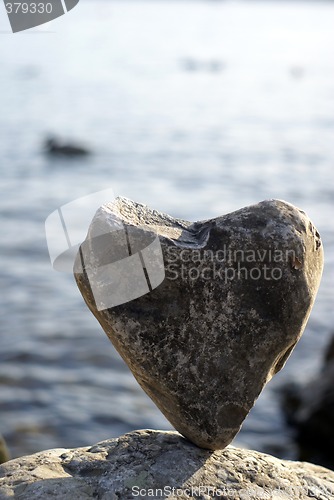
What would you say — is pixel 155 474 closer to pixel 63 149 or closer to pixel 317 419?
pixel 317 419

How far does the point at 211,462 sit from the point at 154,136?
49.2ft

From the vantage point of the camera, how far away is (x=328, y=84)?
2734cm

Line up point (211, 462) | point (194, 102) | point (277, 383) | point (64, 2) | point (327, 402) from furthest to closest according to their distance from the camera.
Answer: point (194, 102) < point (277, 383) < point (327, 402) < point (64, 2) < point (211, 462)

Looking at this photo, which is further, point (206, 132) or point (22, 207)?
point (206, 132)

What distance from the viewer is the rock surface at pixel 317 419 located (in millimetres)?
6434

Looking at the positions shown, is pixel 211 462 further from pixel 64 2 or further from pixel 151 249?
pixel 64 2

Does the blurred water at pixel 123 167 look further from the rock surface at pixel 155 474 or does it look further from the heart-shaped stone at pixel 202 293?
the rock surface at pixel 155 474

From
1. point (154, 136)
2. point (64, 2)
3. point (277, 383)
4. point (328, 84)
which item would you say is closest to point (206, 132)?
point (154, 136)

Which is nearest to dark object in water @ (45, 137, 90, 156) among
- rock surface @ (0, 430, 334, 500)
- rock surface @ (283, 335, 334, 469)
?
rock surface @ (283, 335, 334, 469)

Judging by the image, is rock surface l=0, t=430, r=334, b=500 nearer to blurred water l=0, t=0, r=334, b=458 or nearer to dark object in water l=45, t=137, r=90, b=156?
blurred water l=0, t=0, r=334, b=458

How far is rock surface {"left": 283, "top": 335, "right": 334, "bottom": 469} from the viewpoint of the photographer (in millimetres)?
6434

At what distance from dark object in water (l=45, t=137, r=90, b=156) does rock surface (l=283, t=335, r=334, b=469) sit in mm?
10267

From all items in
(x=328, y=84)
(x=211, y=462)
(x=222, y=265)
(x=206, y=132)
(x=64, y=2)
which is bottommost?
(x=328, y=84)

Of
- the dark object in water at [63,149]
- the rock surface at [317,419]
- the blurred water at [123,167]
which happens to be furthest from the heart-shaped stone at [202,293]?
the dark object in water at [63,149]
